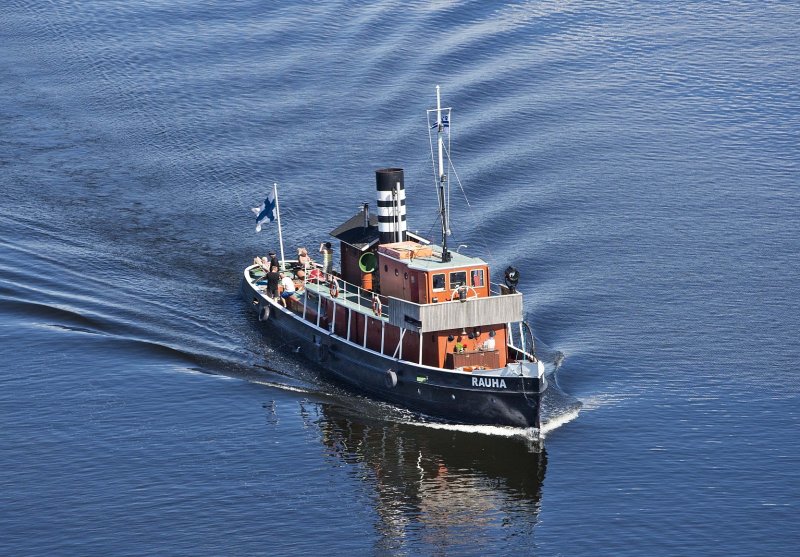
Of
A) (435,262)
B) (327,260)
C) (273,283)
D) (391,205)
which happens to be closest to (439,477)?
(435,262)

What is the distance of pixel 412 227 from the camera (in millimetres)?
67250

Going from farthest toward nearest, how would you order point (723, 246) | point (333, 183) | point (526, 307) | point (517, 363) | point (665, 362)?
point (333, 183) → point (723, 246) → point (526, 307) → point (665, 362) → point (517, 363)

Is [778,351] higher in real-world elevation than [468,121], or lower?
lower

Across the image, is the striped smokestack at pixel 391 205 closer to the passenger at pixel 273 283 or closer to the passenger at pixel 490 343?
the passenger at pixel 490 343

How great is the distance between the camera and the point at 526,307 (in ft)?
189

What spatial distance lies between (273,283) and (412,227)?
1197 centimetres

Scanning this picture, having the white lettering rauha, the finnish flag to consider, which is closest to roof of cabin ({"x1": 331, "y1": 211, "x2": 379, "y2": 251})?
the finnish flag

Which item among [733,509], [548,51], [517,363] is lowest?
[733,509]

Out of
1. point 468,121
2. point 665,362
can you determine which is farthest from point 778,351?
point 468,121

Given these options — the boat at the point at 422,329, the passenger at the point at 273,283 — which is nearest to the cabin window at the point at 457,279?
the boat at the point at 422,329

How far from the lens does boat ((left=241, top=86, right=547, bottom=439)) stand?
4684cm

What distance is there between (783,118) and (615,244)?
2179 centimetres

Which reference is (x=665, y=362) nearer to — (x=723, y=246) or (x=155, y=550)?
(x=723, y=246)

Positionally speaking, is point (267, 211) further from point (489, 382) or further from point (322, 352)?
point (489, 382)
